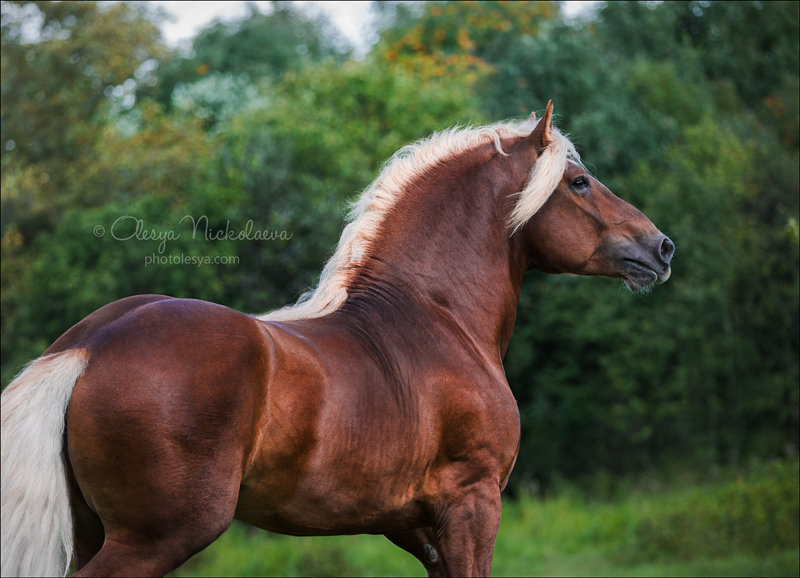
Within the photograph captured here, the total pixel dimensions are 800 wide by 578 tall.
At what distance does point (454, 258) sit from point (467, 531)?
130cm

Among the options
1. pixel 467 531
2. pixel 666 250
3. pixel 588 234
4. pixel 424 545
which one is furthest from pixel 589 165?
pixel 467 531

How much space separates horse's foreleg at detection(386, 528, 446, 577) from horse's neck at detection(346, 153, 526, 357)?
3.07ft

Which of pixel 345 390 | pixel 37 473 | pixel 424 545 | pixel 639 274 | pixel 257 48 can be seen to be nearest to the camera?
pixel 37 473

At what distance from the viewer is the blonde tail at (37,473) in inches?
114

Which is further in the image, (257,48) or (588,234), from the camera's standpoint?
(257,48)

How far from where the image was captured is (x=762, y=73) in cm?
1567

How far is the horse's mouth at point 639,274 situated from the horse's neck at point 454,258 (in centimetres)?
60

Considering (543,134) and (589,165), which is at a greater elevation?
(543,134)

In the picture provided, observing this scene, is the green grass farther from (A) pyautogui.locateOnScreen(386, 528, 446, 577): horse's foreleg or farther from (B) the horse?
(B) the horse

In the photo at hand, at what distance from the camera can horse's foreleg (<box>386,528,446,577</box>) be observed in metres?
4.02

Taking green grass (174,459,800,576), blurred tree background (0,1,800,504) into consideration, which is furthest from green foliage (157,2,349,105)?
green grass (174,459,800,576)

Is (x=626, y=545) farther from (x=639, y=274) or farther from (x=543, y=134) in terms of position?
(x=543, y=134)

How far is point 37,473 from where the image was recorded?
9.63 feet

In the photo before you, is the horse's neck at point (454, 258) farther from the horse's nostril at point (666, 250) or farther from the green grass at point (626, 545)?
the green grass at point (626, 545)
